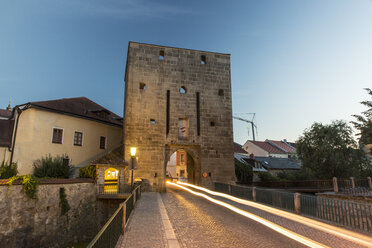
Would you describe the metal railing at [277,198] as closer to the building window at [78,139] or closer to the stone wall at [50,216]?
the stone wall at [50,216]

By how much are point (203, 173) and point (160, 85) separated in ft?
31.6

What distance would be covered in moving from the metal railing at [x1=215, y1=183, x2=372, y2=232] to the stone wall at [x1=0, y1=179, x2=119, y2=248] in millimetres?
11975

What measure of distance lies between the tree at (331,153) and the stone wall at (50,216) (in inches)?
825

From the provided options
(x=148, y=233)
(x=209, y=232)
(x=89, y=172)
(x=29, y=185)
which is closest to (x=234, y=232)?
(x=209, y=232)

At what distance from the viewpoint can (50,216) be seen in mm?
14961

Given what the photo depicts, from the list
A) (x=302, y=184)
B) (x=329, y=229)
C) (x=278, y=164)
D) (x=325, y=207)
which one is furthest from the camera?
(x=278, y=164)

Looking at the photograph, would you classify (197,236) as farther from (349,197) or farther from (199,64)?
(199,64)

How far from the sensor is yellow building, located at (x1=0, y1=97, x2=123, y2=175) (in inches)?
746

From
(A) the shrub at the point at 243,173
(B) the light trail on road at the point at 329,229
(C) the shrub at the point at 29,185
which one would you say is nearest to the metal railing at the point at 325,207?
(B) the light trail on road at the point at 329,229

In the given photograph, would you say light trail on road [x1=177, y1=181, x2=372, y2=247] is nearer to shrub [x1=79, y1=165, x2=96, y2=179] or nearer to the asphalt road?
the asphalt road

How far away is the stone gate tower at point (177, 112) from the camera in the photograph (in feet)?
69.8

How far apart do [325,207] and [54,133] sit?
834 inches

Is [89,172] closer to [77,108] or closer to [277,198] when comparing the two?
[77,108]

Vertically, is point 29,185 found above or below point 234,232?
above
